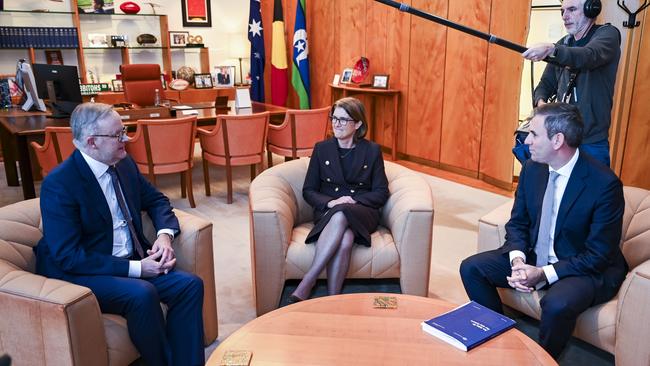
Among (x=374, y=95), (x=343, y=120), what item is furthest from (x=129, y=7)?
(x=343, y=120)

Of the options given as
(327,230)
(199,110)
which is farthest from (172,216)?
(199,110)

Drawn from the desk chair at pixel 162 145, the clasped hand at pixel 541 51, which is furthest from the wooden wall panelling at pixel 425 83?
the clasped hand at pixel 541 51

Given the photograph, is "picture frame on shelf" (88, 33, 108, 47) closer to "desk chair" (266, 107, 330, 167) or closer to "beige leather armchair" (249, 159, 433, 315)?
"desk chair" (266, 107, 330, 167)

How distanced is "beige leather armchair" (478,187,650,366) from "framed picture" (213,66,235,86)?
19.8 ft

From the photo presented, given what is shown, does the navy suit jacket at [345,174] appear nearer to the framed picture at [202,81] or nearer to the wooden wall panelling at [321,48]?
the wooden wall panelling at [321,48]

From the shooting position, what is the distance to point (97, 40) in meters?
7.08

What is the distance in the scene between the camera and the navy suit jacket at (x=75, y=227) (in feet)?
6.57

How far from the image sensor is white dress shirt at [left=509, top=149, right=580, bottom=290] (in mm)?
2193

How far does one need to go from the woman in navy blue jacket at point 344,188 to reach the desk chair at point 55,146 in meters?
2.11

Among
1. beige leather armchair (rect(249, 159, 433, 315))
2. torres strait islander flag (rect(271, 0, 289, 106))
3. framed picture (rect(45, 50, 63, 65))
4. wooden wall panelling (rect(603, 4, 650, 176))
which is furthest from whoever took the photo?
torres strait islander flag (rect(271, 0, 289, 106))

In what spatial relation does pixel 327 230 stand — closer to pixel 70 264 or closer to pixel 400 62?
pixel 70 264

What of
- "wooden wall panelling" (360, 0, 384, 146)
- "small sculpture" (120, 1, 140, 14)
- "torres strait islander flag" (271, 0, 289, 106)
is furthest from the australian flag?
"wooden wall panelling" (360, 0, 384, 146)

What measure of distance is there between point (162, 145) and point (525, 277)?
311 cm

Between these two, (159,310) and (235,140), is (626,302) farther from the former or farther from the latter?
(235,140)
